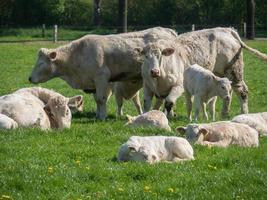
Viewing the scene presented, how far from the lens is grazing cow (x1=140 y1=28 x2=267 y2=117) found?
19047 mm

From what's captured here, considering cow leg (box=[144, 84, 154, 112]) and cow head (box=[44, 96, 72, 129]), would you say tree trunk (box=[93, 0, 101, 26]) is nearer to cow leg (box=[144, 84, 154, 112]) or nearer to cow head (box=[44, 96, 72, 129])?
cow leg (box=[144, 84, 154, 112])

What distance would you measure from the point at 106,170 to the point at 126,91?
940cm

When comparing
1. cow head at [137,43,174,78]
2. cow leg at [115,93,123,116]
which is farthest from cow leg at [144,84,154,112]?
cow leg at [115,93,123,116]

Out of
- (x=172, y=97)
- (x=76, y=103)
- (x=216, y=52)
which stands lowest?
(x=76, y=103)

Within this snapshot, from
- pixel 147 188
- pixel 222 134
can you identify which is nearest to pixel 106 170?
pixel 147 188

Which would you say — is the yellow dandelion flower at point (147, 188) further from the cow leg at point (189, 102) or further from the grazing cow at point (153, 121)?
the cow leg at point (189, 102)

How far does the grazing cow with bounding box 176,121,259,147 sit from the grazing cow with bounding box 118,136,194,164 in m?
1.00

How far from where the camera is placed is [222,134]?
42.4 ft

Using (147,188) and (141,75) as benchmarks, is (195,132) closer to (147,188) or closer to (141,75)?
(147,188)

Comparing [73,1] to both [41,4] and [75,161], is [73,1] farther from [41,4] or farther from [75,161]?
[75,161]

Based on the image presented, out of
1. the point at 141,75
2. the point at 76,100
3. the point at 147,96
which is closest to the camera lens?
the point at 76,100

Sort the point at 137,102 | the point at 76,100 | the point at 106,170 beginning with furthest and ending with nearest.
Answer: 1. the point at 137,102
2. the point at 76,100
3. the point at 106,170

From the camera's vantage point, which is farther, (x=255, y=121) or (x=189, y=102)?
(x=189, y=102)

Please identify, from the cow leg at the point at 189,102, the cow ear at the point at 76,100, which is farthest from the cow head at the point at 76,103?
the cow leg at the point at 189,102
